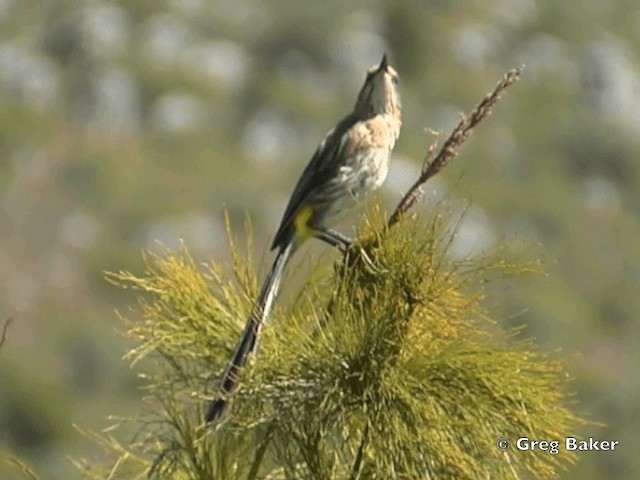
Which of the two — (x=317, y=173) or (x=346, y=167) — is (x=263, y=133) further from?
(x=346, y=167)

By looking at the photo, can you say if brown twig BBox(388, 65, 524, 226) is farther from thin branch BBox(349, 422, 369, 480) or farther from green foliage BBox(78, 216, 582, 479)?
thin branch BBox(349, 422, 369, 480)

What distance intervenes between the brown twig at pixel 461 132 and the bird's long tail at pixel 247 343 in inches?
28.8

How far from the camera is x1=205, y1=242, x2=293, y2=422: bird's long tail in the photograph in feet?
17.0

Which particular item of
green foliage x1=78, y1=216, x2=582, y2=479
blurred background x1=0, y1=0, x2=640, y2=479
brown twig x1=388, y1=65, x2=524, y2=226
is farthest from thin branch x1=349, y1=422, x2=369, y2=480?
blurred background x1=0, y1=0, x2=640, y2=479

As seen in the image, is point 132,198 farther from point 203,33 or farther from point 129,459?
point 129,459

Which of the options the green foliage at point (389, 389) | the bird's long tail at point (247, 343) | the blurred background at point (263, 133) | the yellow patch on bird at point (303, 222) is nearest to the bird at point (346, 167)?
the yellow patch on bird at point (303, 222)

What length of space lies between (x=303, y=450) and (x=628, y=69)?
292ft

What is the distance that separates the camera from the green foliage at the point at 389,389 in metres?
4.96

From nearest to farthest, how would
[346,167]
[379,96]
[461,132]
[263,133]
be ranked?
[461,132] < [346,167] < [379,96] < [263,133]

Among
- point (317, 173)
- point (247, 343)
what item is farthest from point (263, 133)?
point (247, 343)

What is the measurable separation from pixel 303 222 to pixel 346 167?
31cm

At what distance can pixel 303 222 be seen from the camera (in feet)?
21.7

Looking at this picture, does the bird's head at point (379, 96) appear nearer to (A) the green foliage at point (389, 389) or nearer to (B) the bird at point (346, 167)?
(B) the bird at point (346, 167)

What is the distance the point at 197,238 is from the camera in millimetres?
73562
